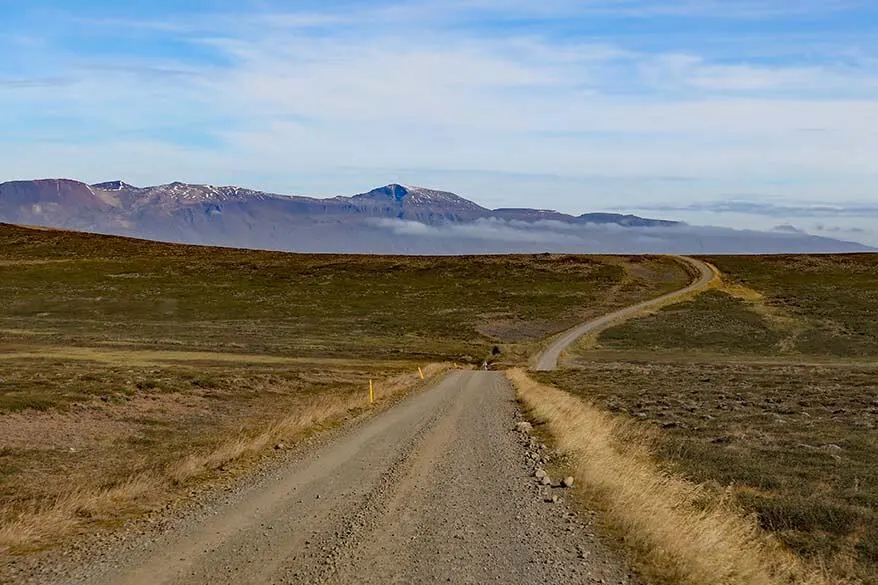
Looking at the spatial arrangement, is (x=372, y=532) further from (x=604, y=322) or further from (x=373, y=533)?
(x=604, y=322)

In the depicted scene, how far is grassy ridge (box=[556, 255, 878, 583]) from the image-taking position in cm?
1473

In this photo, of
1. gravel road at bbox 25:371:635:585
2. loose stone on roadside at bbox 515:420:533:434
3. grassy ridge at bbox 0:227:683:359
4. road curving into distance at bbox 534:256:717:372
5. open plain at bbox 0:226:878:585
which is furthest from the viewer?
grassy ridge at bbox 0:227:683:359

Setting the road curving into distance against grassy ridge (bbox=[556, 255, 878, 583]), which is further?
the road curving into distance

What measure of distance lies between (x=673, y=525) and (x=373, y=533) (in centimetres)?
436

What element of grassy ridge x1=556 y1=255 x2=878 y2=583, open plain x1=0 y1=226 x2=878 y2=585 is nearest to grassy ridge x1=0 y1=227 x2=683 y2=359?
open plain x1=0 y1=226 x2=878 y2=585

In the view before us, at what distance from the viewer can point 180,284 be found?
112 meters

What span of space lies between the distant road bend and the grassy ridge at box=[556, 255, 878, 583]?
4241 mm

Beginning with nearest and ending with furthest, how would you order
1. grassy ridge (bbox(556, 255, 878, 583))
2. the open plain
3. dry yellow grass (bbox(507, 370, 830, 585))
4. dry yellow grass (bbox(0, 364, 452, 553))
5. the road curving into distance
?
dry yellow grass (bbox(507, 370, 830, 585)), the open plain, dry yellow grass (bbox(0, 364, 452, 553)), grassy ridge (bbox(556, 255, 878, 583)), the road curving into distance

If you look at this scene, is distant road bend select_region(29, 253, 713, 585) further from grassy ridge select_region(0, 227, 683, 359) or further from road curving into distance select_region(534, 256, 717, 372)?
grassy ridge select_region(0, 227, 683, 359)

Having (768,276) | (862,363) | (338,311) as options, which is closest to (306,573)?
(862,363)

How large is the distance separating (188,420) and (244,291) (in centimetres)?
8079

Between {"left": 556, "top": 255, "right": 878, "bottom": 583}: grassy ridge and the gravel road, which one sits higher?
the gravel road

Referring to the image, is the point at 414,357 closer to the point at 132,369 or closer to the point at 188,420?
the point at 132,369

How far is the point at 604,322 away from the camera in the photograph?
8381 centimetres
